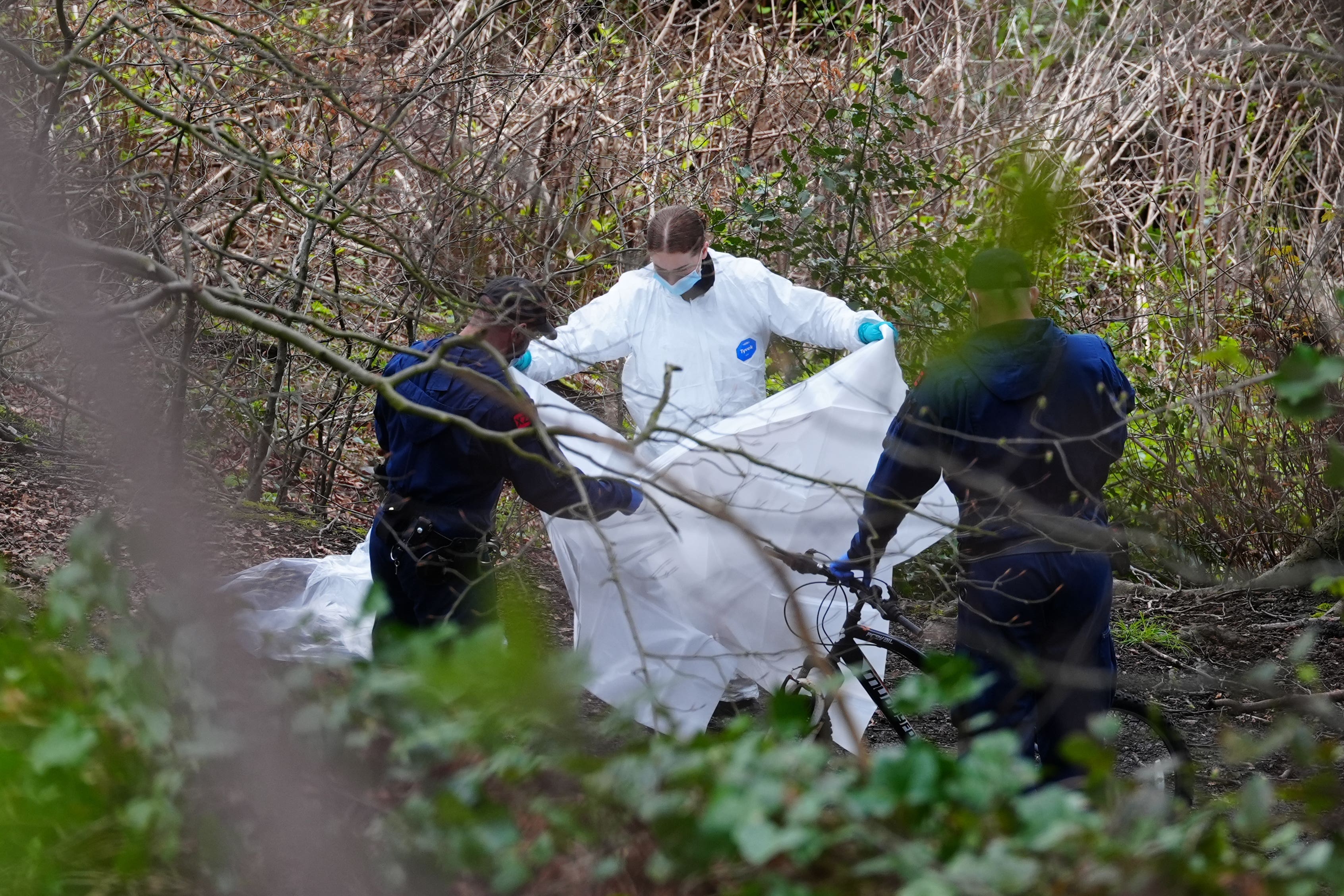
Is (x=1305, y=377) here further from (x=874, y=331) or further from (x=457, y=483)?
(x=874, y=331)

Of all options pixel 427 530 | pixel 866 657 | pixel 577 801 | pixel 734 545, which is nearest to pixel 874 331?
pixel 734 545

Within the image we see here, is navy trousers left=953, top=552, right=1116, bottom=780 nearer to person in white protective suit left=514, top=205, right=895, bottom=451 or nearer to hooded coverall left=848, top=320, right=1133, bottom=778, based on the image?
hooded coverall left=848, top=320, right=1133, bottom=778

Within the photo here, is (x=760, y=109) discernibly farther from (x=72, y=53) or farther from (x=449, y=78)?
(x=72, y=53)

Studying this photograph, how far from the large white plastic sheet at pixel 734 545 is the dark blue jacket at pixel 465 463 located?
0.34 metres

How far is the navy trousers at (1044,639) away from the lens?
307 centimetres

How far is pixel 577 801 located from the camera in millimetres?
1424

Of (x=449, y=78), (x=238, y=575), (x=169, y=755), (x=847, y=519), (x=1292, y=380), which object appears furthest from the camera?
(x=449, y=78)

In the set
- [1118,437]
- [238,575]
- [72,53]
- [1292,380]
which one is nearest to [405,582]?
[238,575]

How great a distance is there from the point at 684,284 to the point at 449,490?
57.4 inches

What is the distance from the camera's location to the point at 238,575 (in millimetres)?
4375

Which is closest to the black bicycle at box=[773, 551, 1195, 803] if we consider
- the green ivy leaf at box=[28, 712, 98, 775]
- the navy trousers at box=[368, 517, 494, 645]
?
the navy trousers at box=[368, 517, 494, 645]

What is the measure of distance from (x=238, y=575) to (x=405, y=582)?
1.06 meters

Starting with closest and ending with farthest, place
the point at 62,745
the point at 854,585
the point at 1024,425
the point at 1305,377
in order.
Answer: the point at 62,745 → the point at 1305,377 → the point at 1024,425 → the point at 854,585

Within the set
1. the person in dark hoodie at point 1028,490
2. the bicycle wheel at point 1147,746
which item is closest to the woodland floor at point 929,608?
the bicycle wheel at point 1147,746
